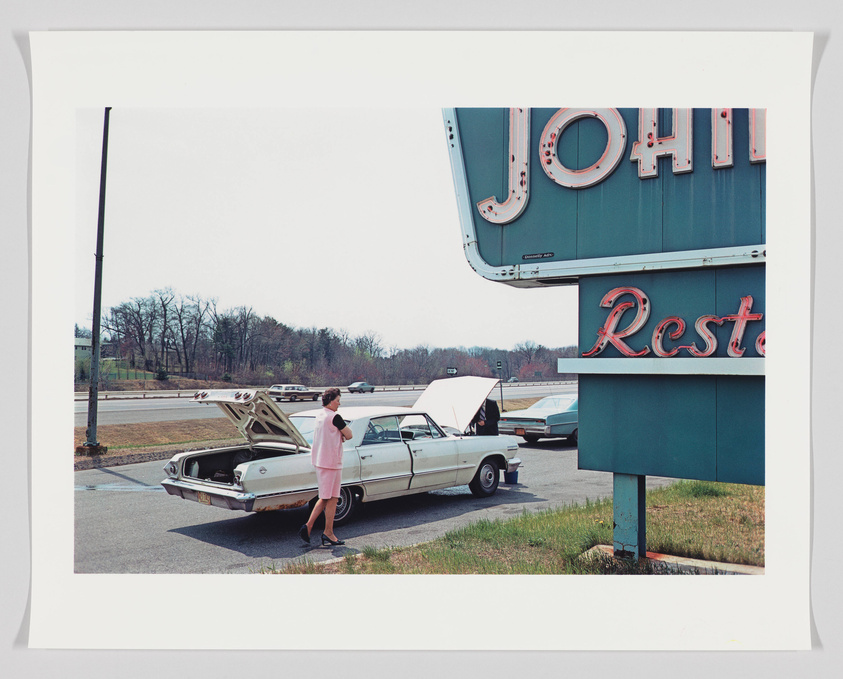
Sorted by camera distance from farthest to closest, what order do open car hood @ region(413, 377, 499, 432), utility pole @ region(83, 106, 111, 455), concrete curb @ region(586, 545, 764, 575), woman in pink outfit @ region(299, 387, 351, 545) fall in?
utility pole @ region(83, 106, 111, 455) < open car hood @ region(413, 377, 499, 432) < woman in pink outfit @ region(299, 387, 351, 545) < concrete curb @ region(586, 545, 764, 575)

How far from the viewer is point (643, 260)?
511cm

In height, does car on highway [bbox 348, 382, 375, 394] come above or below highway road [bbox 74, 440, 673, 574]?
below

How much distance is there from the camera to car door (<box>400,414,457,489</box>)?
8.04 meters

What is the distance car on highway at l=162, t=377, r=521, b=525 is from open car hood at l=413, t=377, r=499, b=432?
1.60 metres

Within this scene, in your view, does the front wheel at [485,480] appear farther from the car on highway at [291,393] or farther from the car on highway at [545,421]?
the car on highway at [291,393]

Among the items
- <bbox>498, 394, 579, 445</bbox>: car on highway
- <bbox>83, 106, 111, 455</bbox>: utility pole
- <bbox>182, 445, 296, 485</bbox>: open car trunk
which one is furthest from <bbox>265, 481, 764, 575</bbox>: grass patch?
<bbox>83, 106, 111, 455</bbox>: utility pole

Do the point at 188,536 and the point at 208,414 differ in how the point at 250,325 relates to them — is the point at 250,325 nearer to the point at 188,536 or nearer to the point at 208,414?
the point at 208,414

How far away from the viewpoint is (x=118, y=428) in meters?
17.5

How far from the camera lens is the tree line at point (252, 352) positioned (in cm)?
3894

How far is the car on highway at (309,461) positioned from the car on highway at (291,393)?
2396 centimetres

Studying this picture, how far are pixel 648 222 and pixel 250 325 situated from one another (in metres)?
39.6

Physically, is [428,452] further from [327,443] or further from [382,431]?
[327,443]

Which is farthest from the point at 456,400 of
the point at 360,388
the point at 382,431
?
the point at 360,388

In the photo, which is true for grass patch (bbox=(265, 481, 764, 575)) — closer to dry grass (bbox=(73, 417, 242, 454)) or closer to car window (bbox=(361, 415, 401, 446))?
car window (bbox=(361, 415, 401, 446))
